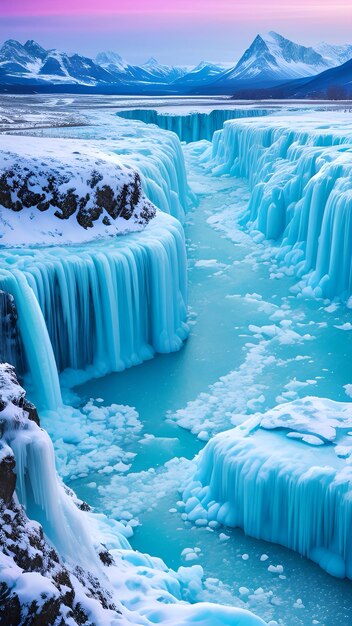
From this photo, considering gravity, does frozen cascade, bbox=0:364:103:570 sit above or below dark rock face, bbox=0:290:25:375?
above

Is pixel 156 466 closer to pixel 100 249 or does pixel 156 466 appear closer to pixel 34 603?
pixel 100 249

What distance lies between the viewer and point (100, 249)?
10461 millimetres

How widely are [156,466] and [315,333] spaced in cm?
472

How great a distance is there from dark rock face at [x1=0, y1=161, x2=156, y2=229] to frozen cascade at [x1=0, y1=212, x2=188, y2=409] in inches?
24.4

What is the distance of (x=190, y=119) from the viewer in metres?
35.6

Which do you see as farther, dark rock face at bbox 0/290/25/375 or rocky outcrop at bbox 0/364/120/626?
dark rock face at bbox 0/290/25/375

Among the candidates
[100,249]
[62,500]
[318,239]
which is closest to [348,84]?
[318,239]

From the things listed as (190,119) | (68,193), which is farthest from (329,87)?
(68,193)

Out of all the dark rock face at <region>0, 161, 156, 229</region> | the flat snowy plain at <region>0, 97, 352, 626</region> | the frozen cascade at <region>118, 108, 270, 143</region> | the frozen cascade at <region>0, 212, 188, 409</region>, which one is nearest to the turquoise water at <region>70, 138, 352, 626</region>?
the flat snowy plain at <region>0, 97, 352, 626</region>

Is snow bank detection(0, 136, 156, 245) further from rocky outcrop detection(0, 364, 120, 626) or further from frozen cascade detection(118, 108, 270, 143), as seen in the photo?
frozen cascade detection(118, 108, 270, 143)

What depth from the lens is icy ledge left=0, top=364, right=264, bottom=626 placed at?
3.21 m

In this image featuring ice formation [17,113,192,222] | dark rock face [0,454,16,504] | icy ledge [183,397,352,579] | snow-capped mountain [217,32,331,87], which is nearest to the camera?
dark rock face [0,454,16,504]

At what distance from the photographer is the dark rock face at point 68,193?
433 inches

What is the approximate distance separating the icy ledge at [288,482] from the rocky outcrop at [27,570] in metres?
2.59
